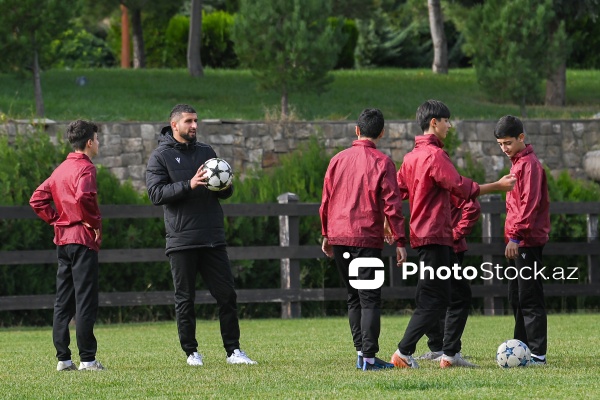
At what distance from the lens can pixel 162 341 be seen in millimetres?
11414

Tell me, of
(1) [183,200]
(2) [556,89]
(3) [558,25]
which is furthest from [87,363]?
(2) [556,89]

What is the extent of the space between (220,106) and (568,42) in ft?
26.2

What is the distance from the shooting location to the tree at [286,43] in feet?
85.1

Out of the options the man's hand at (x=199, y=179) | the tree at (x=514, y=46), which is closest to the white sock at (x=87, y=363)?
the man's hand at (x=199, y=179)

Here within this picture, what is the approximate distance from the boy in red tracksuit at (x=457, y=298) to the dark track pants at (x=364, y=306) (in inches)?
23.1

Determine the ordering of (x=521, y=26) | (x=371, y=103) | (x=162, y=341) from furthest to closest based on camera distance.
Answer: (x=371, y=103)
(x=521, y=26)
(x=162, y=341)

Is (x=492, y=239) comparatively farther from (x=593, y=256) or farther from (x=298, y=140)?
(x=298, y=140)

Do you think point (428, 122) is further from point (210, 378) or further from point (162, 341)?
point (162, 341)

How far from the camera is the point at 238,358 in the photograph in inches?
348

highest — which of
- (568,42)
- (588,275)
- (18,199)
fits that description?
(568,42)

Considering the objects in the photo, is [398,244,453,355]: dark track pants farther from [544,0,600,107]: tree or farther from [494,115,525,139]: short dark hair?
[544,0,600,107]: tree

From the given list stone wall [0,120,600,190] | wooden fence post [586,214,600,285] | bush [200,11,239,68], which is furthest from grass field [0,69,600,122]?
wooden fence post [586,214,600,285]

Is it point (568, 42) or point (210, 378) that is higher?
point (568, 42)

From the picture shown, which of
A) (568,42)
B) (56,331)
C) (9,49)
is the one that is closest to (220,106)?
(9,49)
